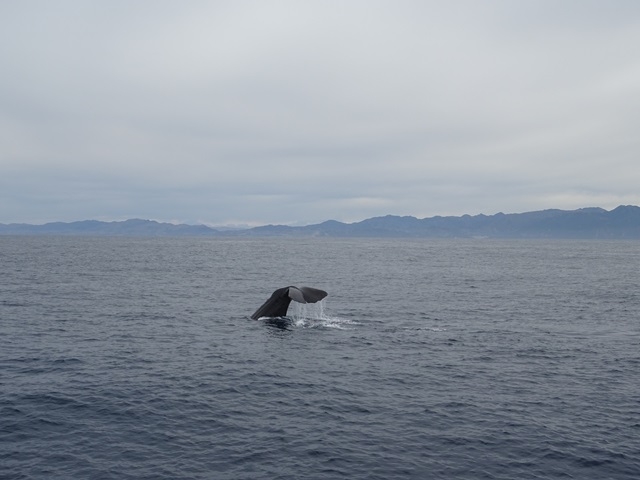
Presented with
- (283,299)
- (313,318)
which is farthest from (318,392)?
(313,318)

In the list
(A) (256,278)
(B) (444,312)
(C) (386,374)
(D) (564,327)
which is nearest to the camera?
(C) (386,374)

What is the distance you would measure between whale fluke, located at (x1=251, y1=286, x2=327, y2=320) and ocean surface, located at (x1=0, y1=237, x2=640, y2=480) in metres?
1.57

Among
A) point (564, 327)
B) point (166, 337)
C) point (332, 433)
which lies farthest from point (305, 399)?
point (564, 327)

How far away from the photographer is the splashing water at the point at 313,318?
163ft

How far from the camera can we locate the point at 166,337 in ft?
144

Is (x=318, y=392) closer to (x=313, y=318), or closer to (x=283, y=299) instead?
(x=283, y=299)

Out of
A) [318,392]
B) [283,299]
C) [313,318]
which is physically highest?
[283,299]

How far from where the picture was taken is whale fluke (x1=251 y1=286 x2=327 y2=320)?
147 ft

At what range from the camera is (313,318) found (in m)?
53.0

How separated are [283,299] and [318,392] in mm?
20732

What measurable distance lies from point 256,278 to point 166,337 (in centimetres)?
5159

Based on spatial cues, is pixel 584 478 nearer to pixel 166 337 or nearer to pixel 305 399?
pixel 305 399

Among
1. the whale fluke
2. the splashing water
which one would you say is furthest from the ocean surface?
the whale fluke

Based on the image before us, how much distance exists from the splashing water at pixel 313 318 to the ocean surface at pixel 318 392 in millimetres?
210
